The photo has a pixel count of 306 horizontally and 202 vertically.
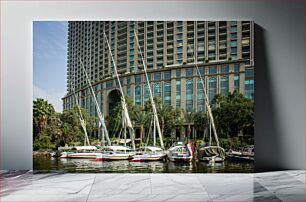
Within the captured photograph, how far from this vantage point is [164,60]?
19.0 feet

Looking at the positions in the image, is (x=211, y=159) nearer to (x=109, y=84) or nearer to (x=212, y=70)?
(x=212, y=70)

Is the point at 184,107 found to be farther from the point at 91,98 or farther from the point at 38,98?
the point at 38,98

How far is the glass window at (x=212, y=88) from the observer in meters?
5.62

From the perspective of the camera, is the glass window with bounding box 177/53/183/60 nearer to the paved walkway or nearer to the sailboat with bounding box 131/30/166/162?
the sailboat with bounding box 131/30/166/162

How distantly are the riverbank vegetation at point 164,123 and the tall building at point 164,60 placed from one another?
111 mm

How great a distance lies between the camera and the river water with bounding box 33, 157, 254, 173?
5613mm

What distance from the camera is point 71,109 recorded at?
5.73 meters

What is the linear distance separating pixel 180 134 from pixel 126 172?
95 cm

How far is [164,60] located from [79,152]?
6.05ft

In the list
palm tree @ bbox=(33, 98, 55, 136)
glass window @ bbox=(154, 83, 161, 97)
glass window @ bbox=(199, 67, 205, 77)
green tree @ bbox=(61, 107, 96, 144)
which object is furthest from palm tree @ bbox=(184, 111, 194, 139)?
palm tree @ bbox=(33, 98, 55, 136)

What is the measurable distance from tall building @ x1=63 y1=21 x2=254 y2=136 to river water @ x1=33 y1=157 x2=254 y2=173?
0.78 meters

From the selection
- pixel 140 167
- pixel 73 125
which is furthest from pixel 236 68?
pixel 73 125

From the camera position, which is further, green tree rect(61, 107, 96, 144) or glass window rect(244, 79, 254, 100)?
green tree rect(61, 107, 96, 144)

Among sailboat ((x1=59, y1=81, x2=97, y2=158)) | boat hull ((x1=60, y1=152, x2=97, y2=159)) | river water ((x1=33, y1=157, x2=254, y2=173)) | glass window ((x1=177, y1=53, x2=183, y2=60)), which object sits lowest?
river water ((x1=33, y1=157, x2=254, y2=173))
